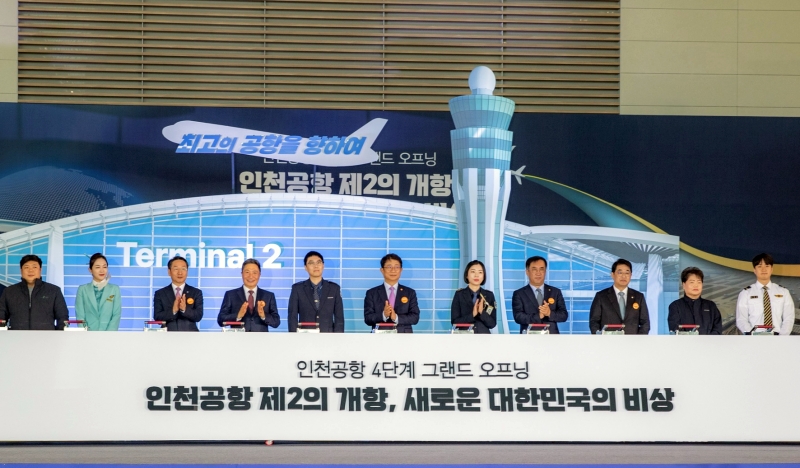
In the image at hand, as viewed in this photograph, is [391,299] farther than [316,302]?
Yes

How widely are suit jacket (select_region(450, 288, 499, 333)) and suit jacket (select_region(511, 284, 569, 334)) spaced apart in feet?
0.78

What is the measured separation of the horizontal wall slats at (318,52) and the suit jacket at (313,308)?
2.54 m

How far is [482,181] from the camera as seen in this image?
6.84 meters

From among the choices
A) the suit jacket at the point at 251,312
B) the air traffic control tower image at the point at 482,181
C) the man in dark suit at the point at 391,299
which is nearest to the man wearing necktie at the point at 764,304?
the air traffic control tower image at the point at 482,181

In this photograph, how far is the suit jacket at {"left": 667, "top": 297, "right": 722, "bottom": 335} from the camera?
514 centimetres

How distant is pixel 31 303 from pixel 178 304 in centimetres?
91

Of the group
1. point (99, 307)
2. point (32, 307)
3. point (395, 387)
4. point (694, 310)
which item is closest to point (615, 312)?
point (694, 310)

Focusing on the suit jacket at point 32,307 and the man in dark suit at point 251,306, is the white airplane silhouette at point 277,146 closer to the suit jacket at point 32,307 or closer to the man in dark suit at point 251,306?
the man in dark suit at point 251,306

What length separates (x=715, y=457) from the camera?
405cm

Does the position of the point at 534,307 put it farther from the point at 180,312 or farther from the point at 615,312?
the point at 180,312

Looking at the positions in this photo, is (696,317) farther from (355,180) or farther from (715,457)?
(355,180)

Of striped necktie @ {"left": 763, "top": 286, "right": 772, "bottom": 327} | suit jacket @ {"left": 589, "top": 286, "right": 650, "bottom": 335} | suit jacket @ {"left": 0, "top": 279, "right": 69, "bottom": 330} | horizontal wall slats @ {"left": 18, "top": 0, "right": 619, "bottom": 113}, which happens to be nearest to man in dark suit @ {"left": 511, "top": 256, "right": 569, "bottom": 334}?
suit jacket @ {"left": 589, "top": 286, "right": 650, "bottom": 335}

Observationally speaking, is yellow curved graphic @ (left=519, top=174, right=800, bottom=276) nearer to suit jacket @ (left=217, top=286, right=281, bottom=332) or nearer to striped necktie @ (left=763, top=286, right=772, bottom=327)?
striped necktie @ (left=763, top=286, right=772, bottom=327)

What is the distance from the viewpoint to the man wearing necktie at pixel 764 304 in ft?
18.0
